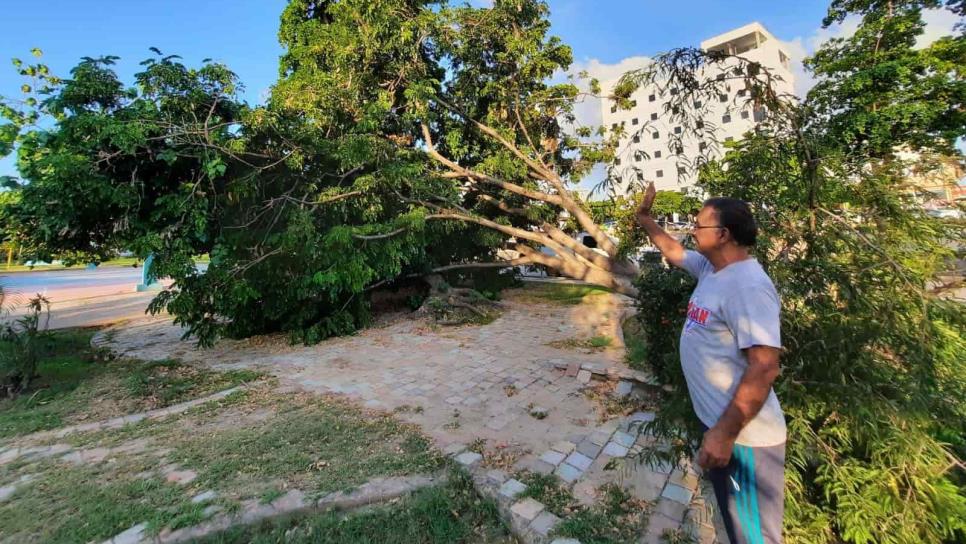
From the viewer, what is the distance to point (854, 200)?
6.79ft

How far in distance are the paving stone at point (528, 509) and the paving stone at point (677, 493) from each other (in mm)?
846

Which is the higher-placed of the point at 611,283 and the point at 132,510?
the point at 611,283

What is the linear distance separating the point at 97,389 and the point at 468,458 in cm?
538

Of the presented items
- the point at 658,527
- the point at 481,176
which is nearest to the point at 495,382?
the point at 658,527

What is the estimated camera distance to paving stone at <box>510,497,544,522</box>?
246 cm

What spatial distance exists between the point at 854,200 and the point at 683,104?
4.23 ft

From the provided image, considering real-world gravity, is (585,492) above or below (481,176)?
below

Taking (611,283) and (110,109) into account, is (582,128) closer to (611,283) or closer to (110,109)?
(611,283)

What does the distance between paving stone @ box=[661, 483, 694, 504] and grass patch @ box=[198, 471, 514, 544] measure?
110 centimetres

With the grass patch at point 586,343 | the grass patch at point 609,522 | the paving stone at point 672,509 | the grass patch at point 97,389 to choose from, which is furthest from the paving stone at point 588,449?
the grass patch at point 97,389

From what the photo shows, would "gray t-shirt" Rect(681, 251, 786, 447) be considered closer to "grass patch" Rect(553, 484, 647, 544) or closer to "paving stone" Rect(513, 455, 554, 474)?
"grass patch" Rect(553, 484, 647, 544)

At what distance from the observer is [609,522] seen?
237 cm

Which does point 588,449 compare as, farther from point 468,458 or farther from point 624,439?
point 468,458

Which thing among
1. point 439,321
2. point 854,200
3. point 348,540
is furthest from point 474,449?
point 439,321
